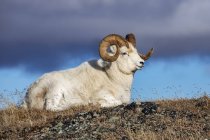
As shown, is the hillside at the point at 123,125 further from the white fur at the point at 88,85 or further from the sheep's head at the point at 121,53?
the sheep's head at the point at 121,53

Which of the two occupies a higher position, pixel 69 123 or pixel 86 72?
pixel 86 72

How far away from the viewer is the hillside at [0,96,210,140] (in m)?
14.3

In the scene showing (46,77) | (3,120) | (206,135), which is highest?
(46,77)

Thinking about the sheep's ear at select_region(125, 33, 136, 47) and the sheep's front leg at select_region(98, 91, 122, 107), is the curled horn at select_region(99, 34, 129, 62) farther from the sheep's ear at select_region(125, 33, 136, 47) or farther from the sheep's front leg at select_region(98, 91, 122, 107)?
the sheep's front leg at select_region(98, 91, 122, 107)

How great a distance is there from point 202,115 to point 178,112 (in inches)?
25.5

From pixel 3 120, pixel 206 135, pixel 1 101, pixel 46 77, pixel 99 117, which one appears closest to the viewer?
pixel 206 135

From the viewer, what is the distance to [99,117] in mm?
16297

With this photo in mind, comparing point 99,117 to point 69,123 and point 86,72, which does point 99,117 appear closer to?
point 69,123

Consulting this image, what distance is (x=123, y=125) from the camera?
15383mm

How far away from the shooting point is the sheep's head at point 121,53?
2305 cm

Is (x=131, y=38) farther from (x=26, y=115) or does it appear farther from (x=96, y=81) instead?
(x=26, y=115)

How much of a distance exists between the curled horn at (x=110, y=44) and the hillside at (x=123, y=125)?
5173 mm

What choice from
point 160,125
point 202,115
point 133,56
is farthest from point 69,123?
point 133,56

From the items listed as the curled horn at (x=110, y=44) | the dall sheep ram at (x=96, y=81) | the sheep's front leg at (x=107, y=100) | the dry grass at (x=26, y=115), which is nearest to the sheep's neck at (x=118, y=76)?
the dall sheep ram at (x=96, y=81)
